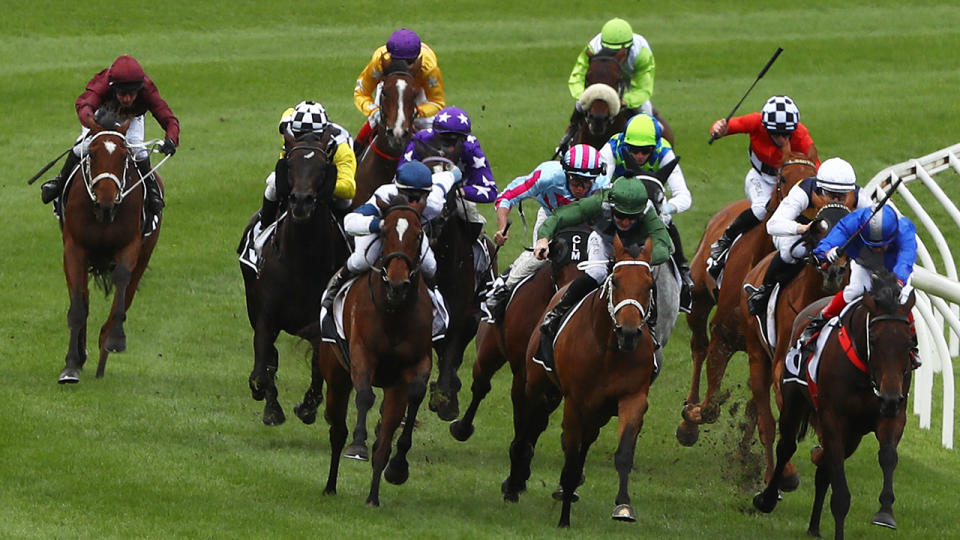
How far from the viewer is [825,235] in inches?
485

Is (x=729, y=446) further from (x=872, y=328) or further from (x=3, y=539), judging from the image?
(x=3, y=539)

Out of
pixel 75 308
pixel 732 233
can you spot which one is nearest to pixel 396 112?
pixel 732 233

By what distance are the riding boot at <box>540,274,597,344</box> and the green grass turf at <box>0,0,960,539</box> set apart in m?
1.24

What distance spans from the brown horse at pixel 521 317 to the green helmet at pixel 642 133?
897 millimetres

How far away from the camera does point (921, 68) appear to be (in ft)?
105

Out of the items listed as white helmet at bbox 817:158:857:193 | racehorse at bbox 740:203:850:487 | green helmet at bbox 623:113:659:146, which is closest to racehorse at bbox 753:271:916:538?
racehorse at bbox 740:203:850:487

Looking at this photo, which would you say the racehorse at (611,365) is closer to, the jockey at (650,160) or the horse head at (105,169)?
the jockey at (650,160)

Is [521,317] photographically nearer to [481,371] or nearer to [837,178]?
[481,371]

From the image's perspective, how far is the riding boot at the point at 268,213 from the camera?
45.5 feet

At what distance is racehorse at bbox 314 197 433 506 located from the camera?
11.3m

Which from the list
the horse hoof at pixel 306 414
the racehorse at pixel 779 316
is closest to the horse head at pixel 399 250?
the horse hoof at pixel 306 414

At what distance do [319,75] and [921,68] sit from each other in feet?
35.8

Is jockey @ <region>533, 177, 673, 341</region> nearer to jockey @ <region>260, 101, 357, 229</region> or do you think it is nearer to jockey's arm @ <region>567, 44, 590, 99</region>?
jockey @ <region>260, 101, 357, 229</region>

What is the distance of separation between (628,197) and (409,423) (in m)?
2.24
